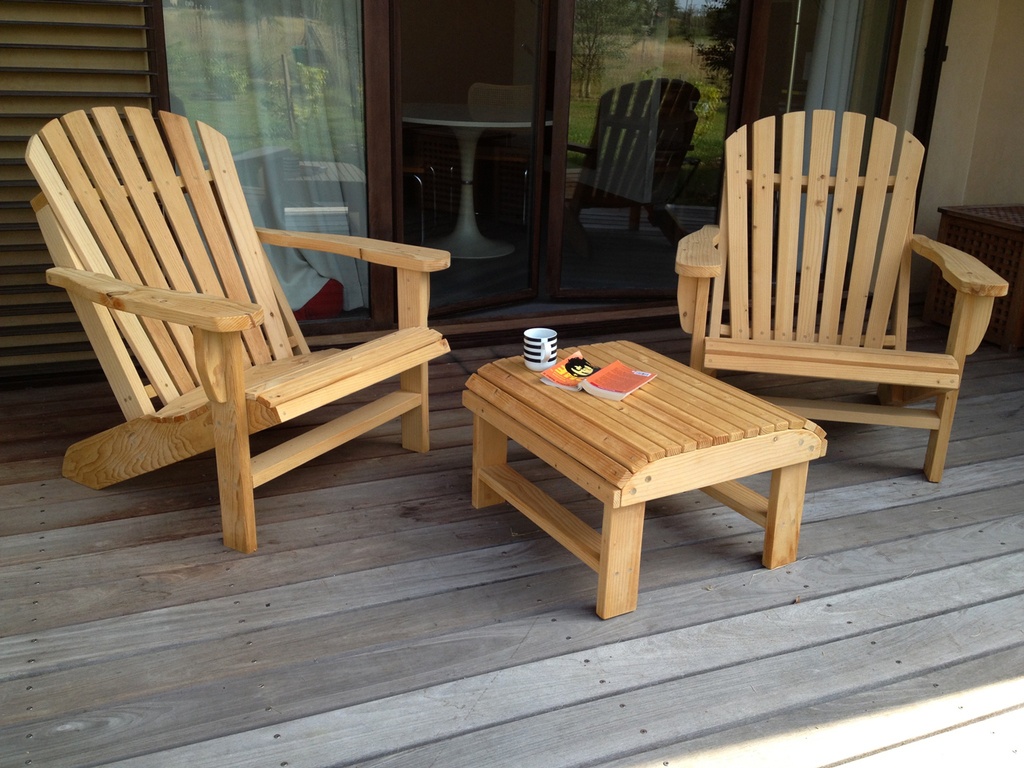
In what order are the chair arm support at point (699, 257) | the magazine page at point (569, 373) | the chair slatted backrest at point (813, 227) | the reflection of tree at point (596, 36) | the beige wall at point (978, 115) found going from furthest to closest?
the beige wall at point (978, 115) → the reflection of tree at point (596, 36) → the chair slatted backrest at point (813, 227) → the chair arm support at point (699, 257) → the magazine page at point (569, 373)

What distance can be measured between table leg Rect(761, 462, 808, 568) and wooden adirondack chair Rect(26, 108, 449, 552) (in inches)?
40.3

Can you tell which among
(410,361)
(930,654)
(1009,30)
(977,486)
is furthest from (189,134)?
(1009,30)

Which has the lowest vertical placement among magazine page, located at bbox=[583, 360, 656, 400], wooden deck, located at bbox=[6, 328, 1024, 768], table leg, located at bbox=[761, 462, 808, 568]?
wooden deck, located at bbox=[6, 328, 1024, 768]

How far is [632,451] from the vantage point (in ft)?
6.29

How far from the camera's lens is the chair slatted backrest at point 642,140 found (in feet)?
12.9

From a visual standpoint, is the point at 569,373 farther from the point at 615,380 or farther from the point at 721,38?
the point at 721,38

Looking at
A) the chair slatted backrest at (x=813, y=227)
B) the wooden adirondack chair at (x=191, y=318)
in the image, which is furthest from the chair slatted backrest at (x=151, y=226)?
the chair slatted backrest at (x=813, y=227)

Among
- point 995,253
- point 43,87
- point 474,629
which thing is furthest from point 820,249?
→ point 43,87

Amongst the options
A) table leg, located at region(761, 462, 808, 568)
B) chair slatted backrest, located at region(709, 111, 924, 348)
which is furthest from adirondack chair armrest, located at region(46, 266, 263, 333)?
chair slatted backrest, located at region(709, 111, 924, 348)

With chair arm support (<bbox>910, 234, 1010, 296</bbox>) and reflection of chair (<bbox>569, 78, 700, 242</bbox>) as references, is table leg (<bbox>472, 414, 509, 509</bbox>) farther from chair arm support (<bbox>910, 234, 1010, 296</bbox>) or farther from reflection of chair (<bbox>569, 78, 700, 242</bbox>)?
reflection of chair (<bbox>569, 78, 700, 242</bbox>)

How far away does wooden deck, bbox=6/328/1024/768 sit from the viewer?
1.66 m

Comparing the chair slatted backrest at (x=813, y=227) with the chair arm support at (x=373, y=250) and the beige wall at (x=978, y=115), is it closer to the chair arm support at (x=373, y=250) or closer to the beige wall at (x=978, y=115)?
the chair arm support at (x=373, y=250)

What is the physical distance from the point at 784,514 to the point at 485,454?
2.53ft

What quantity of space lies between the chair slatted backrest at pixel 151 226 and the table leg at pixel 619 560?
4.00 ft
